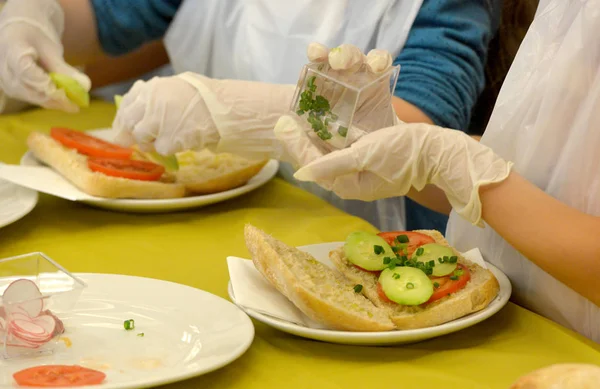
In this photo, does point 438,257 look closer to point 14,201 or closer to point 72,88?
point 14,201

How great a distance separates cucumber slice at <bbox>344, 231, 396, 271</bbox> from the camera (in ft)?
3.93

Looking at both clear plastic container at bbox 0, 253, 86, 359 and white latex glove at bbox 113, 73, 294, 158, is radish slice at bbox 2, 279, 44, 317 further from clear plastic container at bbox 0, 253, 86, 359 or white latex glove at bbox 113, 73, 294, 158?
white latex glove at bbox 113, 73, 294, 158

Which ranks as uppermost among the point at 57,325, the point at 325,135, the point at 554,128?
the point at 554,128

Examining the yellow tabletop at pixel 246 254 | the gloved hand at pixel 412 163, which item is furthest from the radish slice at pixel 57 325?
the gloved hand at pixel 412 163

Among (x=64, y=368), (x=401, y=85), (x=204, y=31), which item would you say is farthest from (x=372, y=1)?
(x=64, y=368)

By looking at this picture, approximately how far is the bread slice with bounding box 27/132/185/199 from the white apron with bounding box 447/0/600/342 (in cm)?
73

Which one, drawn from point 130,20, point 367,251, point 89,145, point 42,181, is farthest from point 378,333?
point 130,20

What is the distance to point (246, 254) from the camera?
1463 millimetres

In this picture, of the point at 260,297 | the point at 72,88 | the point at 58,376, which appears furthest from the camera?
the point at 72,88

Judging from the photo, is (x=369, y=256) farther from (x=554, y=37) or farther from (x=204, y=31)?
(x=204, y=31)

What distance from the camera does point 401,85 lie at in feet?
5.84

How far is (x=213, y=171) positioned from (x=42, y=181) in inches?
15.5

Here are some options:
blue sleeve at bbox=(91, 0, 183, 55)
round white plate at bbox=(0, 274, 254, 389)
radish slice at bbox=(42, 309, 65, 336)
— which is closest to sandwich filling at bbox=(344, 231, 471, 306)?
round white plate at bbox=(0, 274, 254, 389)

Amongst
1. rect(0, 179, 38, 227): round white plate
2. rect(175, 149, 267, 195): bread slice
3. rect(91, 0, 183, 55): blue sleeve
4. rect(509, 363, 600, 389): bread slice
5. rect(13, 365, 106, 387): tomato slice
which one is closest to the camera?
rect(509, 363, 600, 389): bread slice
